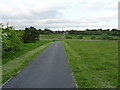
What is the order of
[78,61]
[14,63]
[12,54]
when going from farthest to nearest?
[12,54], [78,61], [14,63]

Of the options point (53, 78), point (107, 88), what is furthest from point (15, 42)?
point (107, 88)

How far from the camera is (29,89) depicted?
17.9 feet

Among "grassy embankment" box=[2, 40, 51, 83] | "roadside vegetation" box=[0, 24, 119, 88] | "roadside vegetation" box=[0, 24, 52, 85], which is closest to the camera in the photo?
"roadside vegetation" box=[0, 24, 119, 88]

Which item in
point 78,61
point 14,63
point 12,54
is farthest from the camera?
point 12,54

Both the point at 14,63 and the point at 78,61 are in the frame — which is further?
the point at 78,61

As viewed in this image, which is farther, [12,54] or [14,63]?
[12,54]

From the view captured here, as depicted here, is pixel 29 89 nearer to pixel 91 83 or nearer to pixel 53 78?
pixel 53 78

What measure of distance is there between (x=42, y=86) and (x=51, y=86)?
0.35m

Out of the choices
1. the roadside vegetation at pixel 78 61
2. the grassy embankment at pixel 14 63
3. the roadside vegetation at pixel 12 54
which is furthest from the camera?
the roadside vegetation at pixel 12 54

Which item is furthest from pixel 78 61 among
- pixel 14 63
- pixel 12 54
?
pixel 12 54

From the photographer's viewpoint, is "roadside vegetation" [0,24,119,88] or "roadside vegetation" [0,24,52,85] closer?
"roadside vegetation" [0,24,119,88]

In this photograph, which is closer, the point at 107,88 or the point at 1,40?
the point at 107,88

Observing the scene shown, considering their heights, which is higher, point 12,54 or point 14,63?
point 12,54

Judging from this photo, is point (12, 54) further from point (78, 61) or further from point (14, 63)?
point (78, 61)
